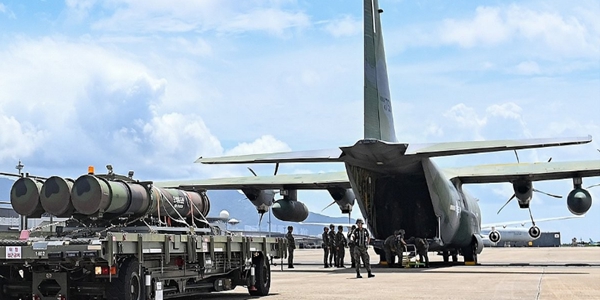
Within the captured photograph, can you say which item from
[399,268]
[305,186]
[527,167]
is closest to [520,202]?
[527,167]

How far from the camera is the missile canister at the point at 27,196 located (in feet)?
34.7

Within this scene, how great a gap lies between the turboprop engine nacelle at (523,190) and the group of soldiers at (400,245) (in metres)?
4.32

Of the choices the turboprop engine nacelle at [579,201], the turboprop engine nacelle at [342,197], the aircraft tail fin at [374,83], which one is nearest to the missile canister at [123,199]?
the aircraft tail fin at [374,83]

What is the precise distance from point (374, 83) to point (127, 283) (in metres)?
13.4

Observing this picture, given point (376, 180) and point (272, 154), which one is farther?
point (376, 180)

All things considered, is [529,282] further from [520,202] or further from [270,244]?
[520,202]

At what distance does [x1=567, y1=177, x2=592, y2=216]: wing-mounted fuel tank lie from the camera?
24750 mm

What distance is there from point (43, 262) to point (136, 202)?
1700 mm

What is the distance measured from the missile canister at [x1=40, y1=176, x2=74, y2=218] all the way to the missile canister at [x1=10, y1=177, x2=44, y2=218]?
14cm

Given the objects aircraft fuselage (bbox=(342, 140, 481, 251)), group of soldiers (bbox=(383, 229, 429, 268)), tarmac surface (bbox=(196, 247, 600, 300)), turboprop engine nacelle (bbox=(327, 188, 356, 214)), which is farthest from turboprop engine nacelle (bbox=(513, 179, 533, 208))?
tarmac surface (bbox=(196, 247, 600, 300))

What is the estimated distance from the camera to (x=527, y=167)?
86.1ft

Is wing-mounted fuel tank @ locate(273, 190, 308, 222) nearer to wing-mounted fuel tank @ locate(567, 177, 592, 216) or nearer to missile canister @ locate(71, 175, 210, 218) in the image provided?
wing-mounted fuel tank @ locate(567, 177, 592, 216)

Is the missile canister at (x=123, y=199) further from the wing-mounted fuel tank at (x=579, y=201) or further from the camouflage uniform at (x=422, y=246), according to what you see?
the wing-mounted fuel tank at (x=579, y=201)

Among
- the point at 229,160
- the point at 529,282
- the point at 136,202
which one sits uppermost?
the point at 229,160
